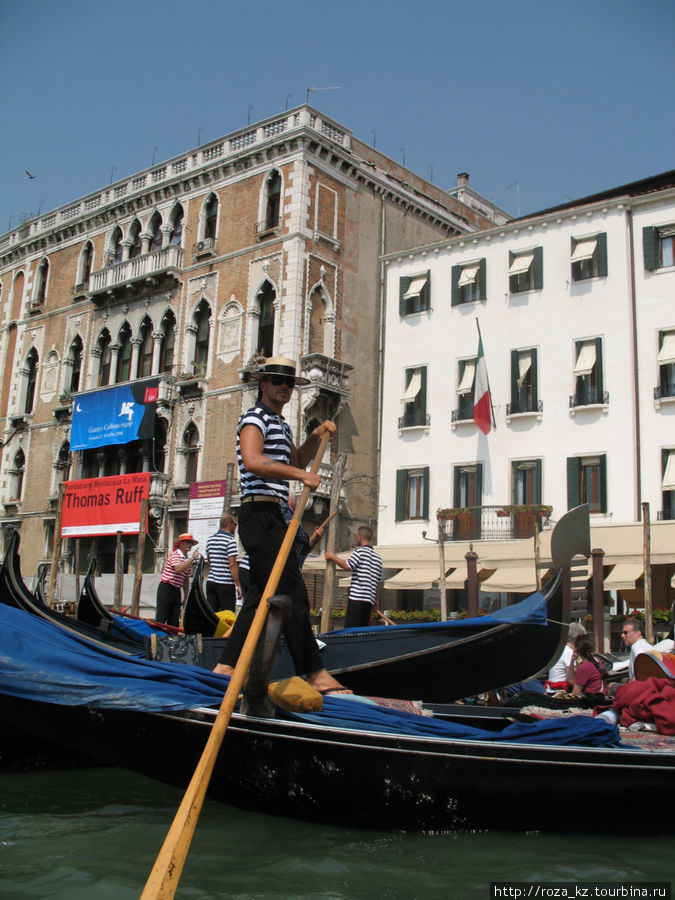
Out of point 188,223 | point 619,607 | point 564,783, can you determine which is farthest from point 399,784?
point 188,223

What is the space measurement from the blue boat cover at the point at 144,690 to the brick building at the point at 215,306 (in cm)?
1134

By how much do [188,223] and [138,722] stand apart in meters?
15.1

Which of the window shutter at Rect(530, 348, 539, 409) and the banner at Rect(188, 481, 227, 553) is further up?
the window shutter at Rect(530, 348, 539, 409)

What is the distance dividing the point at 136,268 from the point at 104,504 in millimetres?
4590

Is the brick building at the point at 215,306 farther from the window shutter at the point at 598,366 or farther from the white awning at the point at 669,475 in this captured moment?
the white awning at the point at 669,475

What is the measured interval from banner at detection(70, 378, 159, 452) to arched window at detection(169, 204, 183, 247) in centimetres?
291

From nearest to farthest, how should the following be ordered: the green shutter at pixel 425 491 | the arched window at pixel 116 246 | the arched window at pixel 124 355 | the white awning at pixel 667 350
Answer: the white awning at pixel 667 350 → the green shutter at pixel 425 491 → the arched window at pixel 124 355 → the arched window at pixel 116 246

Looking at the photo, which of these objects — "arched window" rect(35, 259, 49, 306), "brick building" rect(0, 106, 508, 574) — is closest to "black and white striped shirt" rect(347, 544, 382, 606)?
"brick building" rect(0, 106, 508, 574)

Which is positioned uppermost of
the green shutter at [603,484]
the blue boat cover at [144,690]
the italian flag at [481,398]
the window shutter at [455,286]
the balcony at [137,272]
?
the balcony at [137,272]

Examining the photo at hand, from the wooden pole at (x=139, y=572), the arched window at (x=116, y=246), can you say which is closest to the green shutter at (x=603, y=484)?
the wooden pole at (x=139, y=572)

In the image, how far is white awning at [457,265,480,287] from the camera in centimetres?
1473

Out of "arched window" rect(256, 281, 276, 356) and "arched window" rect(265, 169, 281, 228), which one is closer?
"arched window" rect(256, 281, 276, 356)

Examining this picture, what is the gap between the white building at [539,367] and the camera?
12.8m

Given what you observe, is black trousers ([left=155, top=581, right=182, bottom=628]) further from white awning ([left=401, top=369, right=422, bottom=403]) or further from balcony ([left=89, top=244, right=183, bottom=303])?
balcony ([left=89, top=244, right=183, bottom=303])
